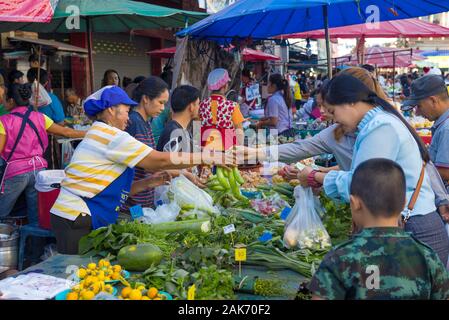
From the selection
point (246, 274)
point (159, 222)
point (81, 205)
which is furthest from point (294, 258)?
point (81, 205)

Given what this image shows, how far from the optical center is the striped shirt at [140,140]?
435 centimetres

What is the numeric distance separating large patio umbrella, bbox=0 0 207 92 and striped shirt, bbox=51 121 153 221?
3484 millimetres

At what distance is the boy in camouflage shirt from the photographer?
191 centimetres

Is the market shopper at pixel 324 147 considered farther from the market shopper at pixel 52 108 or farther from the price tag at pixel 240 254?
the market shopper at pixel 52 108

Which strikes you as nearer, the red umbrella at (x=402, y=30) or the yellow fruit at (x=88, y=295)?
the yellow fruit at (x=88, y=295)

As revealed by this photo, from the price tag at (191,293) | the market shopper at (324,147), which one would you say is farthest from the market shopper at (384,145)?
the price tag at (191,293)

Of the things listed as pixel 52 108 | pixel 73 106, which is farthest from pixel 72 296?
pixel 73 106

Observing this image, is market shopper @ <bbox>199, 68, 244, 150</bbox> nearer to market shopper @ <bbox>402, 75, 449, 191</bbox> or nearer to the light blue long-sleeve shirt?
market shopper @ <bbox>402, 75, 449, 191</bbox>

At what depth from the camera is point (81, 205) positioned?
11.1 feet

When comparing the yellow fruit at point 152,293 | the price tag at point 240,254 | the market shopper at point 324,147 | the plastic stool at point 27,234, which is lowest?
the plastic stool at point 27,234

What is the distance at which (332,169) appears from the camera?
159 inches

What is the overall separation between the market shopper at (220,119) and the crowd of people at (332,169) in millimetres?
1161

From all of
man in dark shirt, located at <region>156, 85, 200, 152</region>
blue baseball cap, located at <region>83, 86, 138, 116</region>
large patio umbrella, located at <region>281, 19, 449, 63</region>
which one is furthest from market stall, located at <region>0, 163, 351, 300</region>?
large patio umbrella, located at <region>281, 19, 449, 63</region>
